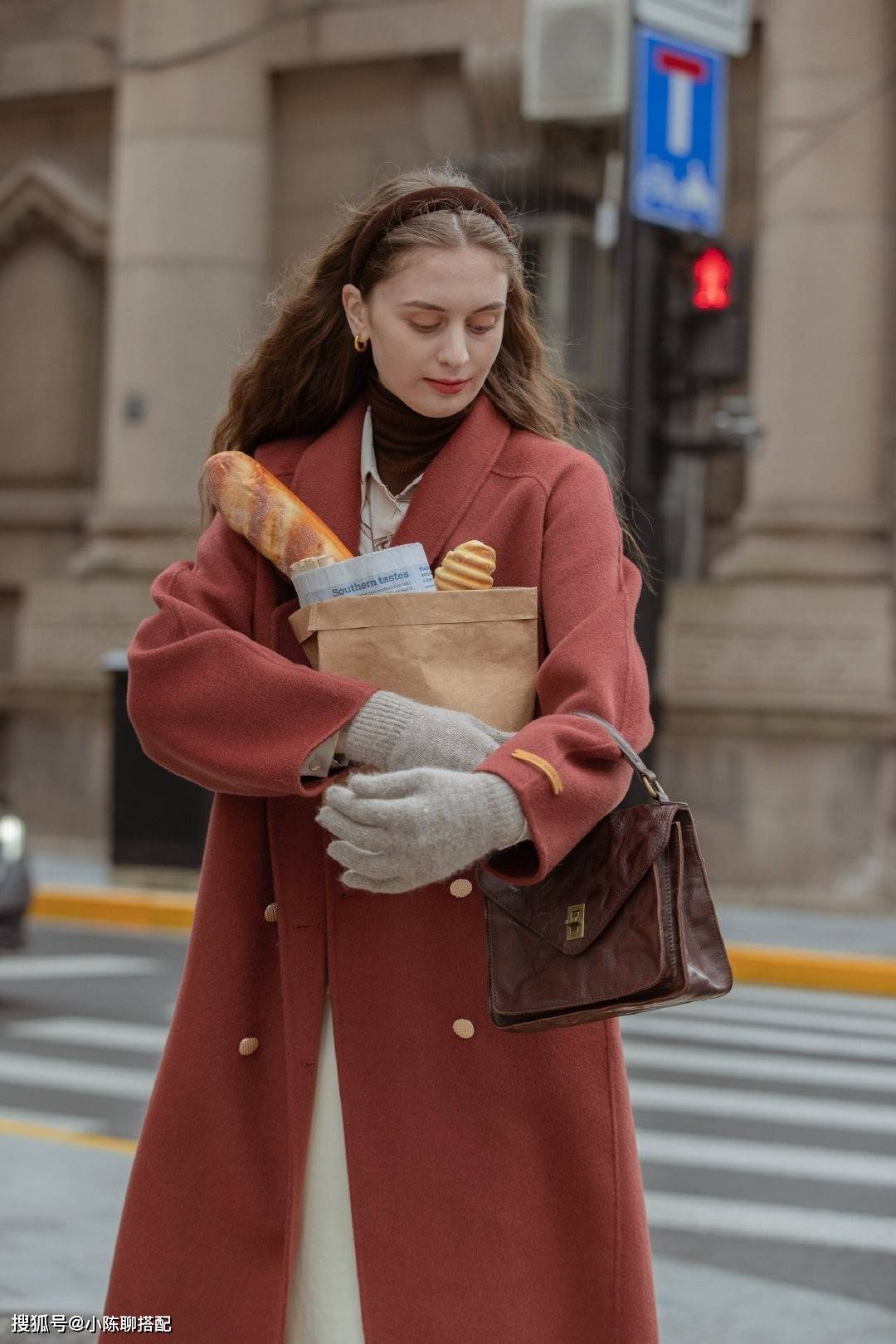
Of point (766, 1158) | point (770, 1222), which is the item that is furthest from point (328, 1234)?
point (766, 1158)

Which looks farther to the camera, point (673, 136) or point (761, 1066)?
point (673, 136)

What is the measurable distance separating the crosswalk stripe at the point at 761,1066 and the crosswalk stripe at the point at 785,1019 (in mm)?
632

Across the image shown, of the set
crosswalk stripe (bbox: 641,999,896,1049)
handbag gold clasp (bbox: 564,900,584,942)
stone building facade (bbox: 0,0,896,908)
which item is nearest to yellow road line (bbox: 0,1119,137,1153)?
crosswalk stripe (bbox: 641,999,896,1049)

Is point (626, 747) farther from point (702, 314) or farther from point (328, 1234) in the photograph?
point (702, 314)

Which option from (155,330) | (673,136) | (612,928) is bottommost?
(612,928)

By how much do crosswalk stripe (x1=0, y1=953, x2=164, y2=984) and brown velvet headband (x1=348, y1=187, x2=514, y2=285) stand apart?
752 cm

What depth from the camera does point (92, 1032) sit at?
8258 millimetres

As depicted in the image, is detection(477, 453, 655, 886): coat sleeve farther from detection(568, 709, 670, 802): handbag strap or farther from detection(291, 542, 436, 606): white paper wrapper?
detection(291, 542, 436, 606): white paper wrapper

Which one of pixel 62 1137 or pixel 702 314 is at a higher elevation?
pixel 702 314

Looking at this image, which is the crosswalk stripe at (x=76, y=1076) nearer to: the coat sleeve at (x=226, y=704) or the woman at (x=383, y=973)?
the woman at (x=383, y=973)

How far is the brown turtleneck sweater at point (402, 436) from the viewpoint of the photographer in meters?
2.62

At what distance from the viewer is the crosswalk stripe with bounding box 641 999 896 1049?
29.9 ft

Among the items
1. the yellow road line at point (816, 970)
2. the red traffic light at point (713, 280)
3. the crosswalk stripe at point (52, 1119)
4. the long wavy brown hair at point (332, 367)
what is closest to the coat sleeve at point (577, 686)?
the long wavy brown hair at point (332, 367)

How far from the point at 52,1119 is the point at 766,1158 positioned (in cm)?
220
